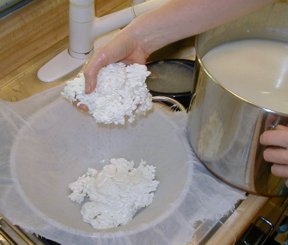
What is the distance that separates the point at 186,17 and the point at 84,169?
0.29 metres

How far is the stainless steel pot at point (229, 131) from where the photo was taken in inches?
22.6

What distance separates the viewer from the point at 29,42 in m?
0.90

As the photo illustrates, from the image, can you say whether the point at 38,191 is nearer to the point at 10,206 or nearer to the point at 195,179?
the point at 10,206

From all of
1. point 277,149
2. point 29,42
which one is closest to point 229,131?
point 277,149

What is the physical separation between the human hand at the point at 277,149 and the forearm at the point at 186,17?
0.21 m

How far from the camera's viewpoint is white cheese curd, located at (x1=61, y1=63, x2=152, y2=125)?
24.4 inches

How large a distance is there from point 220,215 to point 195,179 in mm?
65

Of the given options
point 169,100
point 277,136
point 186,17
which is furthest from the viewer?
point 169,100

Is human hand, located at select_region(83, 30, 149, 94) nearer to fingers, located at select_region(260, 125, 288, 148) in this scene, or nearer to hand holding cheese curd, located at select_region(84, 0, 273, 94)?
hand holding cheese curd, located at select_region(84, 0, 273, 94)

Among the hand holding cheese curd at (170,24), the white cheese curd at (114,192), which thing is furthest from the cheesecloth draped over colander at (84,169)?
the hand holding cheese curd at (170,24)

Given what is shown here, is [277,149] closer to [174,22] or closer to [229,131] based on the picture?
[229,131]

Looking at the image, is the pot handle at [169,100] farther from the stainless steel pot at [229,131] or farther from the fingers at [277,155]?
the fingers at [277,155]

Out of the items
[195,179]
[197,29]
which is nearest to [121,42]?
[197,29]

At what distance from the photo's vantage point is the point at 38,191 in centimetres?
66
